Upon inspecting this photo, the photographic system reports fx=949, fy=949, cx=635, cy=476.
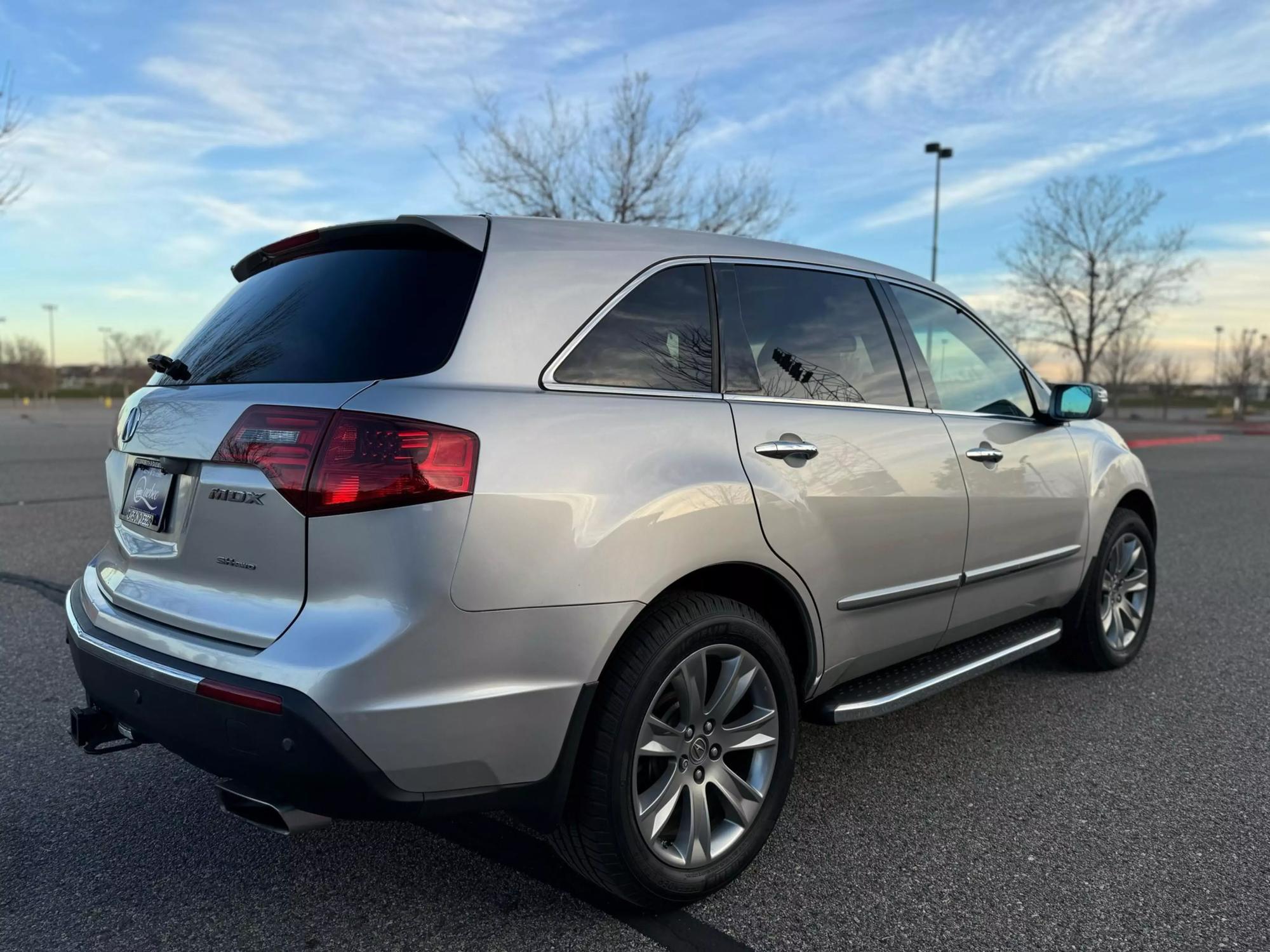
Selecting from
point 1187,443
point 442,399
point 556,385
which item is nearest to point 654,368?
point 556,385

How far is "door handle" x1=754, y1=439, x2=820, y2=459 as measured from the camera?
8.79ft

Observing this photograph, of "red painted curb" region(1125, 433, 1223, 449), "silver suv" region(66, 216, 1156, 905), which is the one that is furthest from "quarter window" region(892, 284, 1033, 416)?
"red painted curb" region(1125, 433, 1223, 449)

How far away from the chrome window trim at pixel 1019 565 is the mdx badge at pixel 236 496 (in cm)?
245

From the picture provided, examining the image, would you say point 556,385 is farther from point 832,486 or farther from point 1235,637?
point 1235,637

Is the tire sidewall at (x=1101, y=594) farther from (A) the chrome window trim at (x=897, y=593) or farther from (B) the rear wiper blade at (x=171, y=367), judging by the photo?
(B) the rear wiper blade at (x=171, y=367)

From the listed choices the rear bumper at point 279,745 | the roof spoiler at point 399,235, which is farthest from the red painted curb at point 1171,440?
the rear bumper at point 279,745

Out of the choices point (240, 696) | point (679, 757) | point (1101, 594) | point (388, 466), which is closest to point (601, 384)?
point (388, 466)

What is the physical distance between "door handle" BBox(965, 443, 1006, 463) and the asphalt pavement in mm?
1104

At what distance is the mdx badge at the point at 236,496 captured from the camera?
2164 millimetres

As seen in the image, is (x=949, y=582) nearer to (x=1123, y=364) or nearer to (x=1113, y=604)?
(x=1113, y=604)

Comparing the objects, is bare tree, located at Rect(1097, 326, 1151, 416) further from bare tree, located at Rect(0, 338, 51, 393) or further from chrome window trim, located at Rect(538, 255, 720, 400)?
bare tree, located at Rect(0, 338, 51, 393)

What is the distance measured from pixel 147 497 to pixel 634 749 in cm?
143

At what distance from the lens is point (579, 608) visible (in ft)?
7.18

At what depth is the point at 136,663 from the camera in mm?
2273
